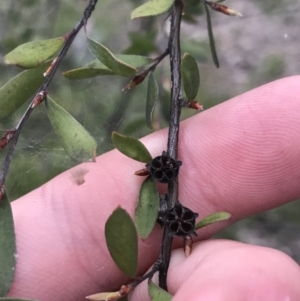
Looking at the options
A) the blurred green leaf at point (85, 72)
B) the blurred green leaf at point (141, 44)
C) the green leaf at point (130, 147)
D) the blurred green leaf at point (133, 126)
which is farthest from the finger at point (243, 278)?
the blurred green leaf at point (141, 44)

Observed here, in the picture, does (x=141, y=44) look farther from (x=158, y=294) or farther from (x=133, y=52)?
(x=158, y=294)

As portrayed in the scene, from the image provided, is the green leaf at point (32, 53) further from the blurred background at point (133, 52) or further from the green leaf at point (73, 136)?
the blurred background at point (133, 52)

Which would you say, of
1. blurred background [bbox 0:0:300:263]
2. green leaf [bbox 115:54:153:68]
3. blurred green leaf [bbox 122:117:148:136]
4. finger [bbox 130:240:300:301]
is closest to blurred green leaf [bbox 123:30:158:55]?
blurred background [bbox 0:0:300:263]

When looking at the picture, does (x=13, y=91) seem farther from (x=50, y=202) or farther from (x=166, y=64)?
(x=166, y=64)

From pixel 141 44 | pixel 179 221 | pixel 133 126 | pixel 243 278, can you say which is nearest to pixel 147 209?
pixel 179 221

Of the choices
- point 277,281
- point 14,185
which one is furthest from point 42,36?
point 277,281
